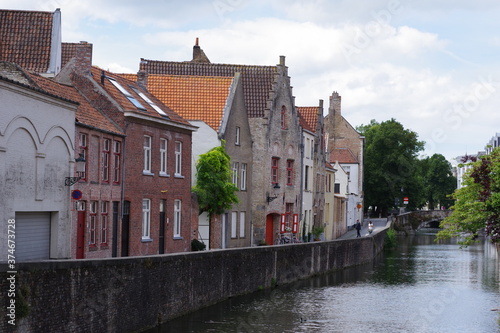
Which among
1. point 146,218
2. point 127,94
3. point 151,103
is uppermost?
point 127,94

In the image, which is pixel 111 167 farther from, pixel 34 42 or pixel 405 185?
pixel 405 185

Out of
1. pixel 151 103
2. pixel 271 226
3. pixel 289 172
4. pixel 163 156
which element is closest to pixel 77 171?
pixel 163 156

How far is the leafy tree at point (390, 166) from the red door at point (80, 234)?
224ft

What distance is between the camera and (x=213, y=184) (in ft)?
122

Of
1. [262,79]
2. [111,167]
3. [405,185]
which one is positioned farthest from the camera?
[405,185]

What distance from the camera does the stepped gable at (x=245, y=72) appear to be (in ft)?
152

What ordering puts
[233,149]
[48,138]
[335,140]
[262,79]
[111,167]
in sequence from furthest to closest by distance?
[335,140] < [262,79] < [233,149] < [111,167] < [48,138]

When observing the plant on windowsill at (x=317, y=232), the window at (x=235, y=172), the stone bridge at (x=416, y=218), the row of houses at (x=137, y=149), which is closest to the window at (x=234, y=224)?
the row of houses at (x=137, y=149)

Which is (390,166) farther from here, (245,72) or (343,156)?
(245,72)

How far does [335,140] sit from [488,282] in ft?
158

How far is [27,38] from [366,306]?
1795 centimetres

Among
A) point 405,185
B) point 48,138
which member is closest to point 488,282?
point 48,138

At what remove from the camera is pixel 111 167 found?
2841 cm

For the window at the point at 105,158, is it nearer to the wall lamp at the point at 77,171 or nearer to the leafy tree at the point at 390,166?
the wall lamp at the point at 77,171
